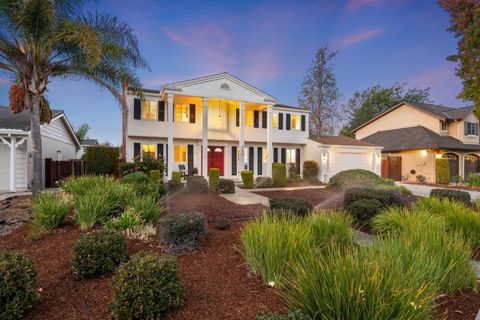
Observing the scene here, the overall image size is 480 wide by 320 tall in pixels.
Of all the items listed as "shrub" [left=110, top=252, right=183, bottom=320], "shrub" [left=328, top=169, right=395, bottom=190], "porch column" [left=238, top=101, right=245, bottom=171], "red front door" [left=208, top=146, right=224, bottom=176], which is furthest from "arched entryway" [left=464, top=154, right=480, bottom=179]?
"shrub" [left=110, top=252, right=183, bottom=320]

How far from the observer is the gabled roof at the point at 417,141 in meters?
19.5

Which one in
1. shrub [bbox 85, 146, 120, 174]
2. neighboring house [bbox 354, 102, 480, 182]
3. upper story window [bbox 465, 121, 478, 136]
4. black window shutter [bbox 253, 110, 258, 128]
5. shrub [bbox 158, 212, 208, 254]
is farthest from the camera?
upper story window [bbox 465, 121, 478, 136]

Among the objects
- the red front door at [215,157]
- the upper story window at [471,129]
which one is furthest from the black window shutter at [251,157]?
the upper story window at [471,129]

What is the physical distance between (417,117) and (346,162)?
10.1m

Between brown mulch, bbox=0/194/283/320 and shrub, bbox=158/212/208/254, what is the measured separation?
0.51 feet

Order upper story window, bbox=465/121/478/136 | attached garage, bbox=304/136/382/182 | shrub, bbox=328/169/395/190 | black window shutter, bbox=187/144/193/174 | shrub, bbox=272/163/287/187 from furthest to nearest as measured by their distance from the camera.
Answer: upper story window, bbox=465/121/478/136
attached garage, bbox=304/136/382/182
black window shutter, bbox=187/144/193/174
shrub, bbox=272/163/287/187
shrub, bbox=328/169/395/190

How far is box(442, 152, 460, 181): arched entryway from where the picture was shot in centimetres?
2045

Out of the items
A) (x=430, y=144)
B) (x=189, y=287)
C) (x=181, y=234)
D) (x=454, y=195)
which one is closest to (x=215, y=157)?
(x=454, y=195)

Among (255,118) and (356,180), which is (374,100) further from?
(356,180)

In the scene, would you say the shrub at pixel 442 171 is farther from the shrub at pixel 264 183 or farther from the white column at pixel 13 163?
the white column at pixel 13 163

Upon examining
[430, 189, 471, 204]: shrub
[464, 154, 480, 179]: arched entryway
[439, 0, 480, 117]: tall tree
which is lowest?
[430, 189, 471, 204]: shrub

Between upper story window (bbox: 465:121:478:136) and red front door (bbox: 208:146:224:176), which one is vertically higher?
upper story window (bbox: 465:121:478:136)

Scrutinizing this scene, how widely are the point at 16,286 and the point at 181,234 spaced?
1.96 m

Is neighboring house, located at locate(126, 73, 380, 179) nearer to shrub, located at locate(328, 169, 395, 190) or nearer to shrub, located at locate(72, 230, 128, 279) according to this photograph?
shrub, located at locate(328, 169, 395, 190)
